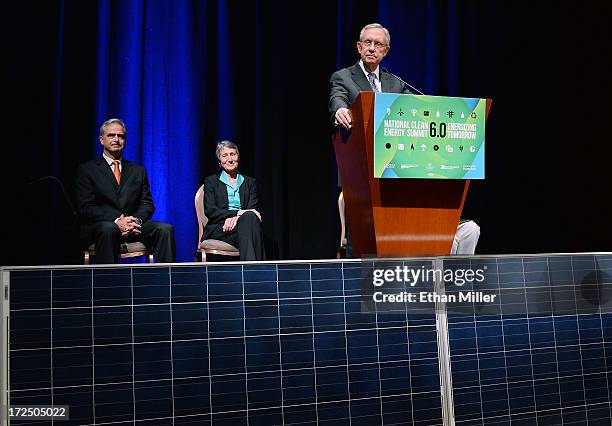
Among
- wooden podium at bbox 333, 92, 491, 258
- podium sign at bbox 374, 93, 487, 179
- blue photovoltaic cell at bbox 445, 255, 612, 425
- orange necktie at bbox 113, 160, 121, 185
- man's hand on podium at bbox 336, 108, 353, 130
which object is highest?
orange necktie at bbox 113, 160, 121, 185

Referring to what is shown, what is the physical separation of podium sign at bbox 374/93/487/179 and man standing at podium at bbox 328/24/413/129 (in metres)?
0.64

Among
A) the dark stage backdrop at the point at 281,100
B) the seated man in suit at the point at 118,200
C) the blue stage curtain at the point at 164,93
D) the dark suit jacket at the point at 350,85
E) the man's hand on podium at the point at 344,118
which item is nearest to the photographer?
the man's hand on podium at the point at 344,118

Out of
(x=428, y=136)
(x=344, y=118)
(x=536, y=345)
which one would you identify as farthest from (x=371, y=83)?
(x=536, y=345)

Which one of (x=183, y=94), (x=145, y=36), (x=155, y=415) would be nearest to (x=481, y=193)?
(x=183, y=94)

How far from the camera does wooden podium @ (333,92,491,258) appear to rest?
2127 millimetres

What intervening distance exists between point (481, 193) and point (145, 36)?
3036 millimetres

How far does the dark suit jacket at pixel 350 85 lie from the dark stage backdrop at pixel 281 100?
5.76 feet

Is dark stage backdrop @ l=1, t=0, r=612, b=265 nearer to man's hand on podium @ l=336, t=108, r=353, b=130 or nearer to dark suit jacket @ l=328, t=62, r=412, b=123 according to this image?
dark suit jacket @ l=328, t=62, r=412, b=123

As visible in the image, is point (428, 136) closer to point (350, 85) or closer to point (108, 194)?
point (350, 85)

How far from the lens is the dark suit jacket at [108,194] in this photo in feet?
11.9

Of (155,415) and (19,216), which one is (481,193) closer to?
(19,216)

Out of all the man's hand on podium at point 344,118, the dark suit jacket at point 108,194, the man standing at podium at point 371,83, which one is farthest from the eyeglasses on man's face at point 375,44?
the dark suit jacket at point 108,194

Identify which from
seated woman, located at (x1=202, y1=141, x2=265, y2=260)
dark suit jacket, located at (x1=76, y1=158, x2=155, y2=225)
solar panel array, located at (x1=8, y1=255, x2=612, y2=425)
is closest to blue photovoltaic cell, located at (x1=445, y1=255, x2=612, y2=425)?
solar panel array, located at (x1=8, y1=255, x2=612, y2=425)

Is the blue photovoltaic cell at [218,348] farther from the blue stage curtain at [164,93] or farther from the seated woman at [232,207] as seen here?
the blue stage curtain at [164,93]
